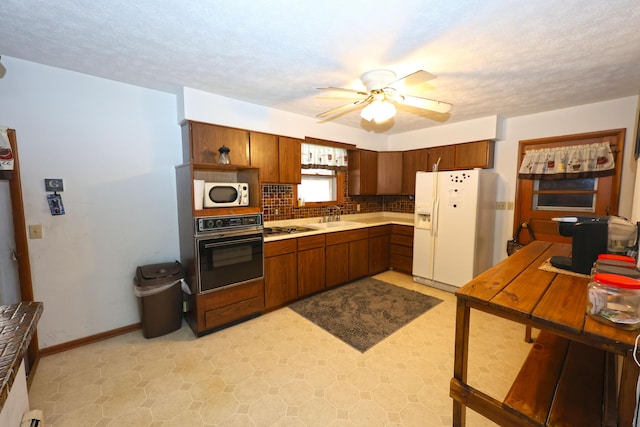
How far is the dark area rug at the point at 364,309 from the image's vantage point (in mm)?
2592

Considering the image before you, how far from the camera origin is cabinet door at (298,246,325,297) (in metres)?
3.26

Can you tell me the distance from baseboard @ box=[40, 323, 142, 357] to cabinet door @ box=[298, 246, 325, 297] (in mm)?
1748

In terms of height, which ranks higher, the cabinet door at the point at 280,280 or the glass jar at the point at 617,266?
the glass jar at the point at 617,266

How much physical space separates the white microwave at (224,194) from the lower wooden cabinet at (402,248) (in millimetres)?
2508

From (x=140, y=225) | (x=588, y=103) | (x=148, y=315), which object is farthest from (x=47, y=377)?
(x=588, y=103)

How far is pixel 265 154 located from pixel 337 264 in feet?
5.68

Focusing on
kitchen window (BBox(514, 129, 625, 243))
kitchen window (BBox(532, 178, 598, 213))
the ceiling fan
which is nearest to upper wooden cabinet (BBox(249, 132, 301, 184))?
the ceiling fan

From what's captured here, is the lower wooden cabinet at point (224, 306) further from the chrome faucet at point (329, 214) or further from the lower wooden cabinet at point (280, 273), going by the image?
the chrome faucet at point (329, 214)

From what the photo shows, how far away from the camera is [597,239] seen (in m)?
1.49

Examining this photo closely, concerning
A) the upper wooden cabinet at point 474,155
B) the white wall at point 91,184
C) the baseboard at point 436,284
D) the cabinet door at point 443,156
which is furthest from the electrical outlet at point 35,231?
the upper wooden cabinet at point 474,155

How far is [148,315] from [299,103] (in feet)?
8.82

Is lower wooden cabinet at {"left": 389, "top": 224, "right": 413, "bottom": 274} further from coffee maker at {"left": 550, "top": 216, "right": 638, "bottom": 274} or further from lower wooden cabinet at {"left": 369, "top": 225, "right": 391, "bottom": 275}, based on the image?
coffee maker at {"left": 550, "top": 216, "right": 638, "bottom": 274}

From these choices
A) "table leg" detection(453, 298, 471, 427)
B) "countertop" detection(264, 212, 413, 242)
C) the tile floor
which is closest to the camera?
"table leg" detection(453, 298, 471, 427)

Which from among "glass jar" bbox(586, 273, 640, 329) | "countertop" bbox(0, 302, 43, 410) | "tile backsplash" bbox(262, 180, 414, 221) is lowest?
"countertop" bbox(0, 302, 43, 410)
